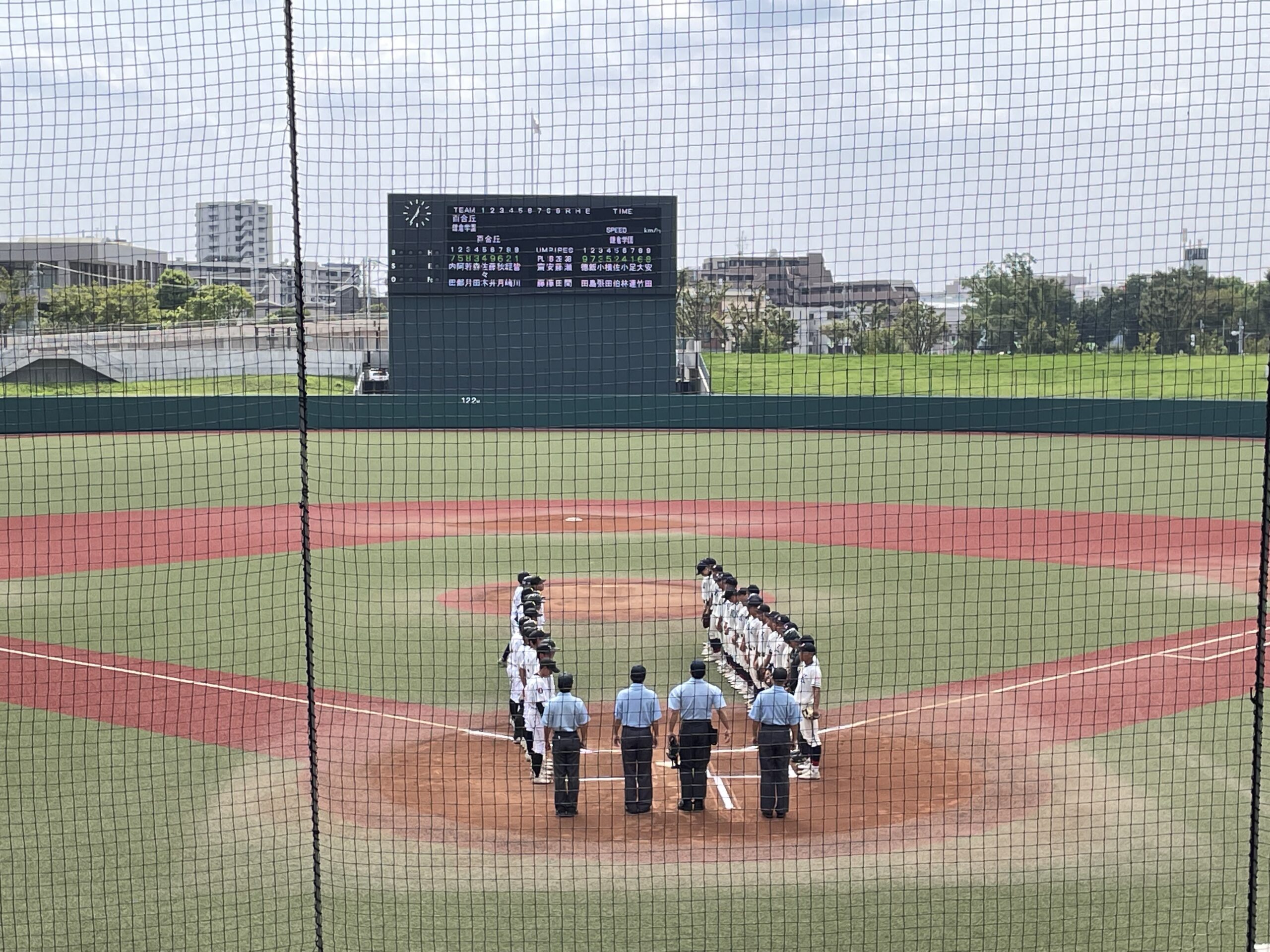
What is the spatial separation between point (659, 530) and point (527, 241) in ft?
43.9

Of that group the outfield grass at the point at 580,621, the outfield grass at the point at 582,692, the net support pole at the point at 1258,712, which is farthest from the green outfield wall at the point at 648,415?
the net support pole at the point at 1258,712

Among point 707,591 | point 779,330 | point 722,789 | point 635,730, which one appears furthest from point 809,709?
point 779,330

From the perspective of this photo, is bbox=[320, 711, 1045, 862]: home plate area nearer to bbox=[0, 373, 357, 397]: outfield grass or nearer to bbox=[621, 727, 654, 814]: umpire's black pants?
bbox=[621, 727, 654, 814]: umpire's black pants

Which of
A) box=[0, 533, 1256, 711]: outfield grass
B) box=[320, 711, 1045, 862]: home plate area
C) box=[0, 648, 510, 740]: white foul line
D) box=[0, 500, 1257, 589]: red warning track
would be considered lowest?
box=[320, 711, 1045, 862]: home plate area

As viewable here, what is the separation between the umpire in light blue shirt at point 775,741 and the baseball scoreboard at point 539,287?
23.5 meters

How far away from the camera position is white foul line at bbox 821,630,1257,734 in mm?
11727

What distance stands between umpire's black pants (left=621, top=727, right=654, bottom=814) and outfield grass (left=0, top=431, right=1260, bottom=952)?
920mm

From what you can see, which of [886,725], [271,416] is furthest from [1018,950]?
[271,416]

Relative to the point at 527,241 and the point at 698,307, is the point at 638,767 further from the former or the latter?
the point at 698,307

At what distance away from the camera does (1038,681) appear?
13109mm

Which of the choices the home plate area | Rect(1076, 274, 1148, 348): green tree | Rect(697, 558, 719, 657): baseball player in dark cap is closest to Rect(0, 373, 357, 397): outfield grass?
Rect(1076, 274, 1148, 348): green tree

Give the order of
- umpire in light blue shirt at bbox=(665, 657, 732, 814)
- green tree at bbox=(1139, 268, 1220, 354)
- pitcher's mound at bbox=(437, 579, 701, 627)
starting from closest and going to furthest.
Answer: umpire in light blue shirt at bbox=(665, 657, 732, 814)
pitcher's mound at bbox=(437, 579, 701, 627)
green tree at bbox=(1139, 268, 1220, 354)

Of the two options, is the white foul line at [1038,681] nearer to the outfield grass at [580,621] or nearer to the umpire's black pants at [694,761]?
the outfield grass at [580,621]

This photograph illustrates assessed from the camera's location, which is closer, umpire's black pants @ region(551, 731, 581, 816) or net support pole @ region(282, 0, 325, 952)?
net support pole @ region(282, 0, 325, 952)
